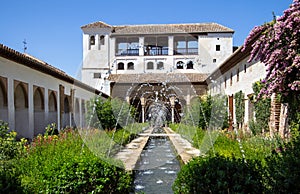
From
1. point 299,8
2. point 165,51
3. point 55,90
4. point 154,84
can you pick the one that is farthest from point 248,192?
point 165,51

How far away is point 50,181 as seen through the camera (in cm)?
427

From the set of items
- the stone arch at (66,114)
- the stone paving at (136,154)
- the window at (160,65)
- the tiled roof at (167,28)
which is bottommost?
the stone paving at (136,154)

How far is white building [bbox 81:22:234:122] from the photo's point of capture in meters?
32.9

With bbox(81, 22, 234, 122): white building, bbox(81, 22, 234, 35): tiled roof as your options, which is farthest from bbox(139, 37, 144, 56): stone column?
bbox(81, 22, 234, 35): tiled roof

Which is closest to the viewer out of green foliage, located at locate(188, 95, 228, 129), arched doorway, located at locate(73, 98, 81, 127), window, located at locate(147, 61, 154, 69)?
green foliage, located at locate(188, 95, 228, 129)

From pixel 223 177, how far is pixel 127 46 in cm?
3581

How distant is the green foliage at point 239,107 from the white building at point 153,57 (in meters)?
12.5

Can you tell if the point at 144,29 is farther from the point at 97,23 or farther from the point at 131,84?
the point at 131,84

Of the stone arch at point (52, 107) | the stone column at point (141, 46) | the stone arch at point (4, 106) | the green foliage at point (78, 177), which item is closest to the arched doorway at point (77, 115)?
the stone arch at point (52, 107)

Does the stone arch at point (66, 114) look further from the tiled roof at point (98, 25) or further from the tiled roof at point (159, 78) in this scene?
the tiled roof at point (98, 25)

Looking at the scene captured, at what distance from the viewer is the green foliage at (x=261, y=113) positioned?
1418cm

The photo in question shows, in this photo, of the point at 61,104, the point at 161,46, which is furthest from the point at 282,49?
the point at 161,46

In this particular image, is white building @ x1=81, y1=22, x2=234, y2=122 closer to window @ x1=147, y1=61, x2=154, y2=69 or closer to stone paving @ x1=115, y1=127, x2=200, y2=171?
window @ x1=147, y1=61, x2=154, y2=69

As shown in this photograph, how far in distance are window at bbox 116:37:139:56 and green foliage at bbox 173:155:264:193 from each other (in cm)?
3327
